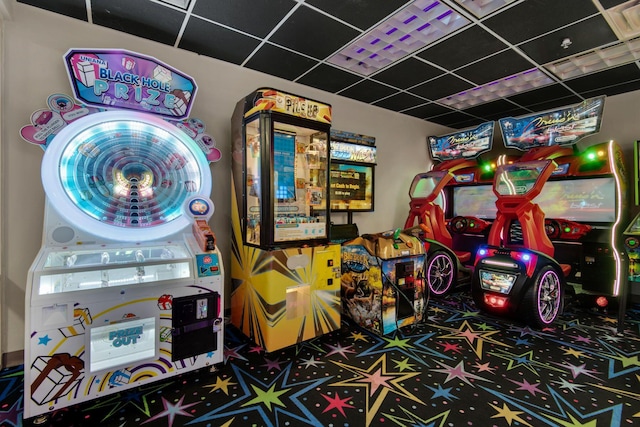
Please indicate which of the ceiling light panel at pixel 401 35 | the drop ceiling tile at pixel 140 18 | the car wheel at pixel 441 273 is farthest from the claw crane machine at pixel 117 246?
the car wheel at pixel 441 273

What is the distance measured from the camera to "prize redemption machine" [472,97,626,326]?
304 cm

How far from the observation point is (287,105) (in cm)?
255

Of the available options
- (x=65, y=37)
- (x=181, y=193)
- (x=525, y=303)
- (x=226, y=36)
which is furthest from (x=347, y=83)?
(x=525, y=303)

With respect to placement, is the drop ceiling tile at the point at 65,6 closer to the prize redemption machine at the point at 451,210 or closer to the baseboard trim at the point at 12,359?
the baseboard trim at the point at 12,359

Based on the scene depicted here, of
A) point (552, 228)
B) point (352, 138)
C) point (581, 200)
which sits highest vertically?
point (352, 138)

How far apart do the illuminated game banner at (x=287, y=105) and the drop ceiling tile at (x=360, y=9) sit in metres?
0.69

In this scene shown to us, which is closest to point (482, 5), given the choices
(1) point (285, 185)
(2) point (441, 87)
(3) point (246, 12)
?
(2) point (441, 87)

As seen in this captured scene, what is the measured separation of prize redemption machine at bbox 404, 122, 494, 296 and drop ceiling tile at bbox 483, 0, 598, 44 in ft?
6.36

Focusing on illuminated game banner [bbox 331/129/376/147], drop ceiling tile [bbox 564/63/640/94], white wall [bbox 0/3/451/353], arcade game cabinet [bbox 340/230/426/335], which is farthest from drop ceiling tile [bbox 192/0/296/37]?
drop ceiling tile [bbox 564/63/640/94]

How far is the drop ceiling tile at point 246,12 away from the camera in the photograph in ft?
7.49

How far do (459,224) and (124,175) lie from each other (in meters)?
4.35

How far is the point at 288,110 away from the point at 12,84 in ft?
6.83

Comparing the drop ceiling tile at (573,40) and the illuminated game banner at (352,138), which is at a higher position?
the drop ceiling tile at (573,40)

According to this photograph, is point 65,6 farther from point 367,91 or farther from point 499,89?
point 499,89
